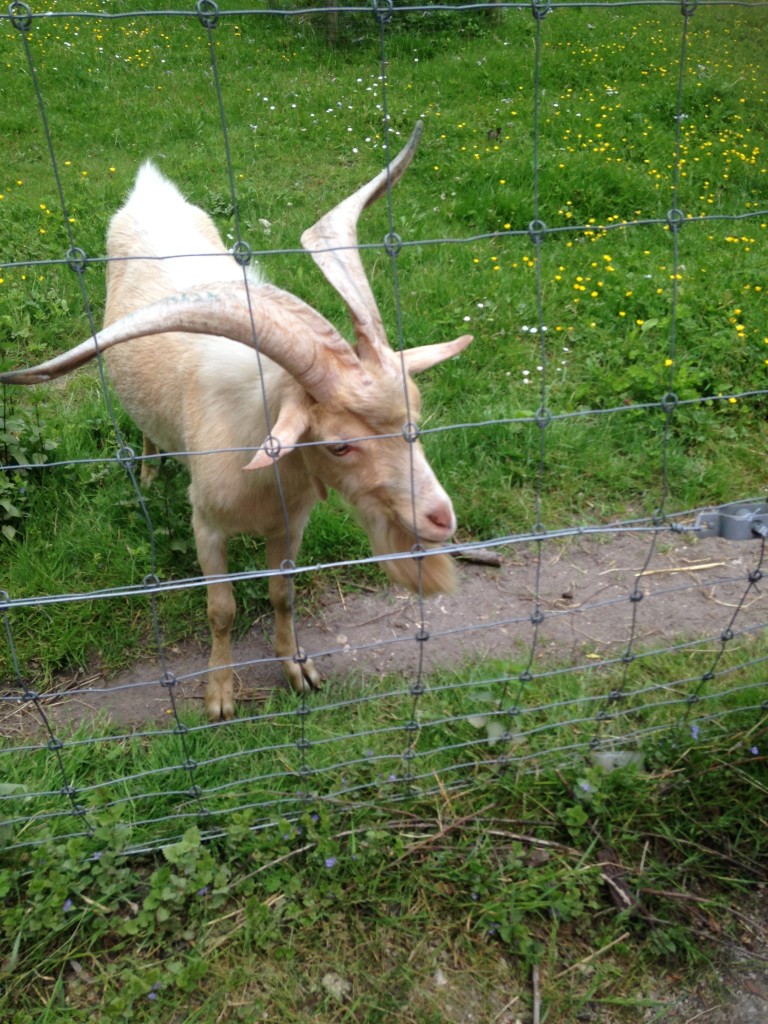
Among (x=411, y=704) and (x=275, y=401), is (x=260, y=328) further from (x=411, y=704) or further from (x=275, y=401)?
(x=411, y=704)

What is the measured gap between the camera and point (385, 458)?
233 cm

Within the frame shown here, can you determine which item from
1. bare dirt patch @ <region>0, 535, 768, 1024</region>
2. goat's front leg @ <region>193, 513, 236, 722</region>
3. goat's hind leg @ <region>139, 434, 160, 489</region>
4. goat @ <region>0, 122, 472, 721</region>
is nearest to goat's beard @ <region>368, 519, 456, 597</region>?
goat @ <region>0, 122, 472, 721</region>

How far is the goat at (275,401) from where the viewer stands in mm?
2133

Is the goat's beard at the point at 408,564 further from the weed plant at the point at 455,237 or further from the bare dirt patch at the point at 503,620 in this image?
the weed plant at the point at 455,237

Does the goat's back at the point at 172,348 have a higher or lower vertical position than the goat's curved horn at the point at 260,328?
lower

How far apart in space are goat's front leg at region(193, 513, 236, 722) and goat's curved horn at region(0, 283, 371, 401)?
90 centimetres

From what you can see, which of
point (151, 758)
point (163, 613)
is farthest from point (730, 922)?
point (163, 613)

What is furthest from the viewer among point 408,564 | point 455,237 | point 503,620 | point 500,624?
point 455,237

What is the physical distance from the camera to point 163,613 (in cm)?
335

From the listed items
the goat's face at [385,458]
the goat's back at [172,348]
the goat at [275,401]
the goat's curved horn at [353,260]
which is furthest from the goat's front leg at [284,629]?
the goat's curved horn at [353,260]

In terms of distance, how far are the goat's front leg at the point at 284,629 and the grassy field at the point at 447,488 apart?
0.11 metres

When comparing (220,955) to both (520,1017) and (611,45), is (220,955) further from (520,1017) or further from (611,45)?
(611,45)

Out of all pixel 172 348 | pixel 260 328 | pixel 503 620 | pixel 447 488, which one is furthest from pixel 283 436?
pixel 447 488

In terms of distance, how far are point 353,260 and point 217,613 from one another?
1323mm
